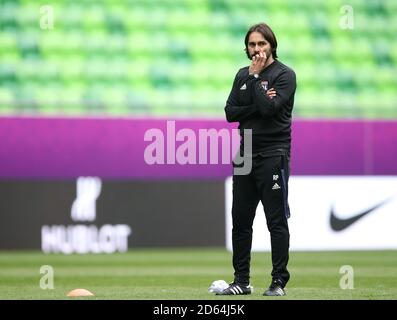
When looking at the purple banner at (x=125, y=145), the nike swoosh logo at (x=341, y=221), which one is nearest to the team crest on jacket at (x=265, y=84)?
the purple banner at (x=125, y=145)

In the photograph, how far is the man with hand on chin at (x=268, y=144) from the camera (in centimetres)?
672

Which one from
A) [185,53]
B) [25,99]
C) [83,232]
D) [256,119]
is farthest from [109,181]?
[256,119]

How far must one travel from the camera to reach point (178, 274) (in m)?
9.73

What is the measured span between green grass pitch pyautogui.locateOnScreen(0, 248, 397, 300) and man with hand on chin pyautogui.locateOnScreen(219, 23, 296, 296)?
0.36m

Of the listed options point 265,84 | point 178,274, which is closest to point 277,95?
point 265,84

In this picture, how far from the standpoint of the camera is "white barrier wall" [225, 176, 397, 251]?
13.0 m

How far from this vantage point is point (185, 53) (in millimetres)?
15375

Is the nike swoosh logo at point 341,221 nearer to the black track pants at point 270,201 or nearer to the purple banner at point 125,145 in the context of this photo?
the purple banner at point 125,145

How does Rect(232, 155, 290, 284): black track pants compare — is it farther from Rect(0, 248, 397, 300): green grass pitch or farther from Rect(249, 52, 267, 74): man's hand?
Rect(249, 52, 267, 74): man's hand

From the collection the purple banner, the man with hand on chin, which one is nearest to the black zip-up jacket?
the man with hand on chin

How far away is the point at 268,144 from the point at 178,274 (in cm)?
326

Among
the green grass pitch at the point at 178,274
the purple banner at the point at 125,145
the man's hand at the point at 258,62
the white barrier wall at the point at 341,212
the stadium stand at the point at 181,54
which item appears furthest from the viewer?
the stadium stand at the point at 181,54

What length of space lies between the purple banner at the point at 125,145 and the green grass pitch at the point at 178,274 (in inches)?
45.6

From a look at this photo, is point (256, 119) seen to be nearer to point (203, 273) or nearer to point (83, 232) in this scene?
point (203, 273)
